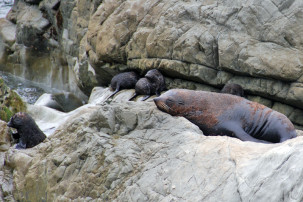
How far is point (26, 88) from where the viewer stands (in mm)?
18953

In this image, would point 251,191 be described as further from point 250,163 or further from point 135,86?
point 135,86

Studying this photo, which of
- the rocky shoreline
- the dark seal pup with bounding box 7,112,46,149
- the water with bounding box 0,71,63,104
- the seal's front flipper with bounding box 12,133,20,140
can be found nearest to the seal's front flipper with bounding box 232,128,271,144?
the rocky shoreline

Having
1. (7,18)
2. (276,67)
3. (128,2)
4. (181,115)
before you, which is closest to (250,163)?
(181,115)

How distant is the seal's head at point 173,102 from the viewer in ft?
23.4

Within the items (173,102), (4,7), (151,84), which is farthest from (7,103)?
(4,7)

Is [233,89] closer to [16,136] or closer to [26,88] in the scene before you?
[16,136]

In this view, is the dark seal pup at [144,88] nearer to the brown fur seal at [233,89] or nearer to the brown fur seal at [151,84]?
the brown fur seal at [151,84]

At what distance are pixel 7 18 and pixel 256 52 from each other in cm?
1385

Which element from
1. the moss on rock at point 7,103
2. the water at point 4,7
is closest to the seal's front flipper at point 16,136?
the moss on rock at point 7,103

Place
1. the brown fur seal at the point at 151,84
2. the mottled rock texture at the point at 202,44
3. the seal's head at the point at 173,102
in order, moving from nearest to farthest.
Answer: the seal's head at the point at 173,102, the mottled rock texture at the point at 202,44, the brown fur seal at the point at 151,84

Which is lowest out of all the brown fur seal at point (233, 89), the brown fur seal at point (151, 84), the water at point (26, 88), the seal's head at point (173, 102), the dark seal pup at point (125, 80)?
the water at point (26, 88)

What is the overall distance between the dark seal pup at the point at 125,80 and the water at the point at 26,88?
4.55 m

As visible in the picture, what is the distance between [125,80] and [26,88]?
6589mm

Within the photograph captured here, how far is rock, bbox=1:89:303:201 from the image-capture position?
4.79 m
